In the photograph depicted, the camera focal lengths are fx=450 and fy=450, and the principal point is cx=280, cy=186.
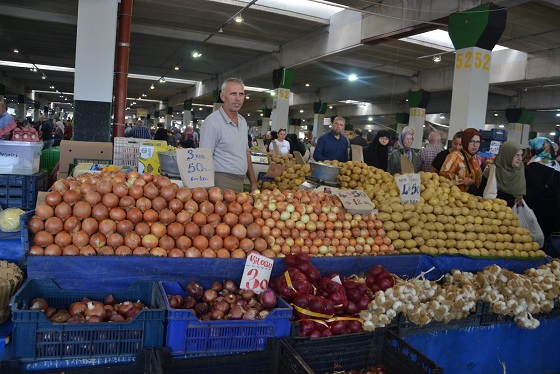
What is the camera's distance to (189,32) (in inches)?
564

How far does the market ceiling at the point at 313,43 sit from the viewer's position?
407 inches

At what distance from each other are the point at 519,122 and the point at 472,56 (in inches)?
520

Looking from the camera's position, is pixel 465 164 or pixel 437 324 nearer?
pixel 437 324

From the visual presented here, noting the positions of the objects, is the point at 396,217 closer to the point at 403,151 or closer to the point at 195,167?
the point at 195,167

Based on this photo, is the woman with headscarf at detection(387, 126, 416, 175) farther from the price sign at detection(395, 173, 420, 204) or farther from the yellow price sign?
the price sign at detection(395, 173, 420, 204)

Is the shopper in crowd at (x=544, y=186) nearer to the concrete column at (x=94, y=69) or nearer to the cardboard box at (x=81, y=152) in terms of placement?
the cardboard box at (x=81, y=152)

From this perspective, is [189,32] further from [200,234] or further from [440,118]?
[440,118]

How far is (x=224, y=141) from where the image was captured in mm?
3797

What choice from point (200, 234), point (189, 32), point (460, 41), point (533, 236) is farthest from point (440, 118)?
point (200, 234)

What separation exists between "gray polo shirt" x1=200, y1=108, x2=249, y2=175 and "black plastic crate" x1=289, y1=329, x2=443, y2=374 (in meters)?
1.83

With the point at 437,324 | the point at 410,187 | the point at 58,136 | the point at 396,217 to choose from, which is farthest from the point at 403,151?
the point at 58,136

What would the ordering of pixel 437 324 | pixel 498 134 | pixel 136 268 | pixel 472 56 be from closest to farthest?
1. pixel 136 268
2. pixel 437 324
3. pixel 472 56
4. pixel 498 134

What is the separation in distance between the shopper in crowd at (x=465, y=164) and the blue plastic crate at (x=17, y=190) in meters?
4.78

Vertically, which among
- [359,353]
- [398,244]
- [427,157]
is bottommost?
[359,353]
